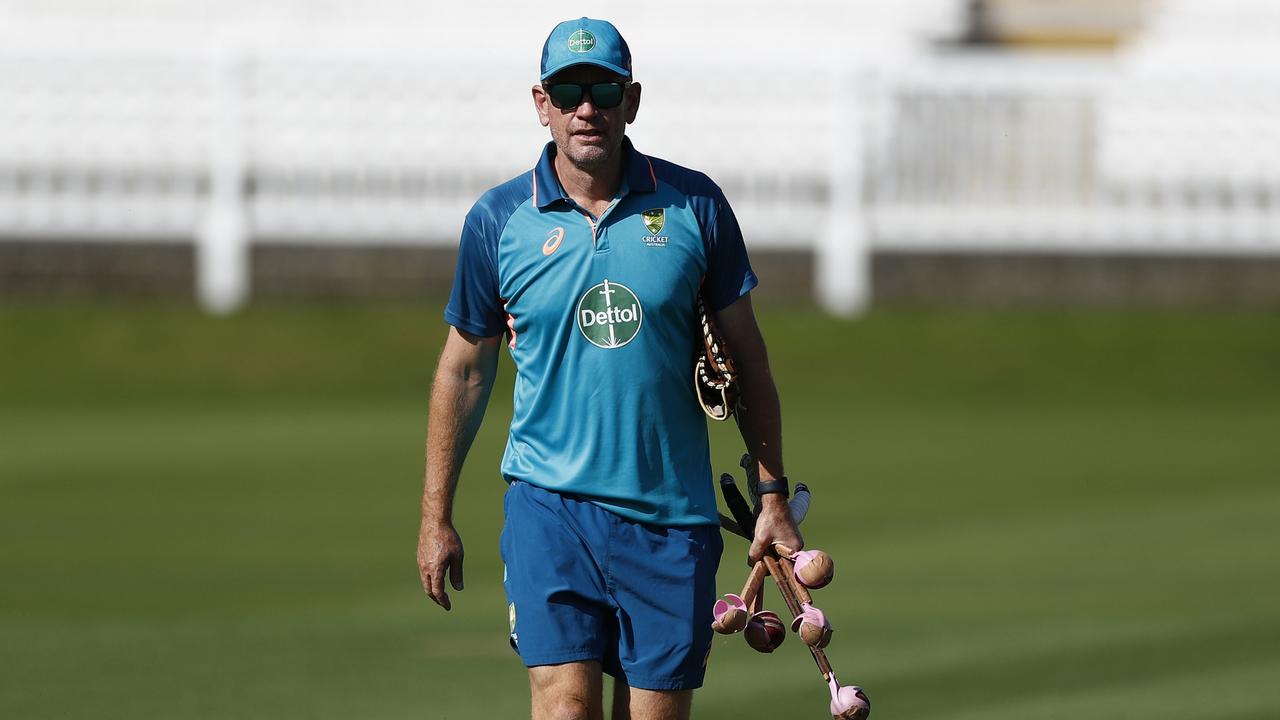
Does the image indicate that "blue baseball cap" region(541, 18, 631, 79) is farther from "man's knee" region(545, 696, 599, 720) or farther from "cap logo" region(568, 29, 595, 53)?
"man's knee" region(545, 696, 599, 720)

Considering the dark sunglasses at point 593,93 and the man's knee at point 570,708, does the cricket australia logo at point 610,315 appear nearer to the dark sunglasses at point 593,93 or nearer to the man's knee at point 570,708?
the dark sunglasses at point 593,93

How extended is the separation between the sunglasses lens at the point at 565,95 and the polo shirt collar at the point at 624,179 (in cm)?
18

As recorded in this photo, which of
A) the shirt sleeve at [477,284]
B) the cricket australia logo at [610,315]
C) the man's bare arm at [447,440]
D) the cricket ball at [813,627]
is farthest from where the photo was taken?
the man's bare arm at [447,440]

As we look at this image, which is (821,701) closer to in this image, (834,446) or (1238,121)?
(834,446)

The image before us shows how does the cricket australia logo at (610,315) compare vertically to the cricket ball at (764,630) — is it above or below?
above

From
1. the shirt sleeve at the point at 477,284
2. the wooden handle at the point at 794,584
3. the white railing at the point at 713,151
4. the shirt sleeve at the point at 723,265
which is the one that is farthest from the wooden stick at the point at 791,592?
the white railing at the point at 713,151

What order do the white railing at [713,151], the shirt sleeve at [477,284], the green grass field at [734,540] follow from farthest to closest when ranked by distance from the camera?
1. the white railing at [713,151]
2. the green grass field at [734,540]
3. the shirt sleeve at [477,284]

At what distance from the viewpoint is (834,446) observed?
629 inches

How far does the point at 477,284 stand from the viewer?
18.9 feet

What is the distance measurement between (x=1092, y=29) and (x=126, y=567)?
17.2 metres

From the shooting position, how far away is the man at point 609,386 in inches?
223

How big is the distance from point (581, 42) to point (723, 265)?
647 mm

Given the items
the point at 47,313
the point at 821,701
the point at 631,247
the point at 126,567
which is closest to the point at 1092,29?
the point at 47,313

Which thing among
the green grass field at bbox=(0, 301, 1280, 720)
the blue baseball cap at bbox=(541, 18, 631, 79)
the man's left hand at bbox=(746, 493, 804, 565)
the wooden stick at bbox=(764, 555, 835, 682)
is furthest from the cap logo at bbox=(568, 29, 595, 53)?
the green grass field at bbox=(0, 301, 1280, 720)
